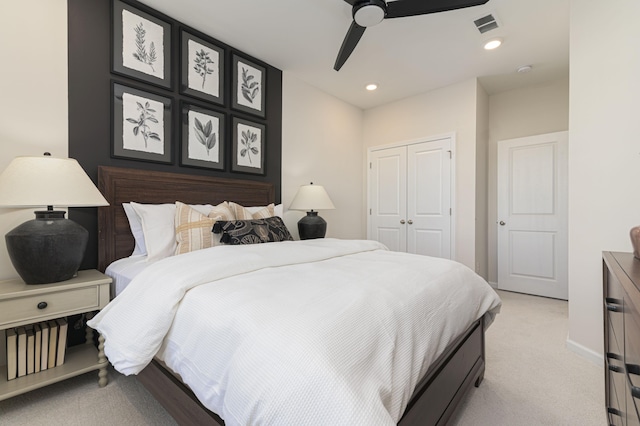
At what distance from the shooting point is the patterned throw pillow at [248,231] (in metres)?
2.14

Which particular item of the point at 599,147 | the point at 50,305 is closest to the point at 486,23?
the point at 599,147

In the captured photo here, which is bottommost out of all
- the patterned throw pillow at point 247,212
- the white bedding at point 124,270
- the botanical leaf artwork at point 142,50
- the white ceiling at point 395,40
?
the white bedding at point 124,270

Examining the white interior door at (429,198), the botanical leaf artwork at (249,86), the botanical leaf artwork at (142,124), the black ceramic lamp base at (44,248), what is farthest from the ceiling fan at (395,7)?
the black ceramic lamp base at (44,248)

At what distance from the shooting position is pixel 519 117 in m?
3.92

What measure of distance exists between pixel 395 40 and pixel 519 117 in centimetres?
233

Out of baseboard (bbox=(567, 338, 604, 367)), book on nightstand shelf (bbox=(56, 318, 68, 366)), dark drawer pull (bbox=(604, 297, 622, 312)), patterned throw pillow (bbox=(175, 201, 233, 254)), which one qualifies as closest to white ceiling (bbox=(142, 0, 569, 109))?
patterned throw pillow (bbox=(175, 201, 233, 254))

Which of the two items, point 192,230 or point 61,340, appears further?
point 192,230

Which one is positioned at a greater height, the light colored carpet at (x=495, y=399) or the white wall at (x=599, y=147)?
the white wall at (x=599, y=147)

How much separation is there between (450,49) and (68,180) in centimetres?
339

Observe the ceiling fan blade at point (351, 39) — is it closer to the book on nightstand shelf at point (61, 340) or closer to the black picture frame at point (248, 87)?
the black picture frame at point (248, 87)

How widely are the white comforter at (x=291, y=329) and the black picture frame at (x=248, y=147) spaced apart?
162cm

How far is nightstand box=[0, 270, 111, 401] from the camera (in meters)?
1.48

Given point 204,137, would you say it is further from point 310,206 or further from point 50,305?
point 50,305

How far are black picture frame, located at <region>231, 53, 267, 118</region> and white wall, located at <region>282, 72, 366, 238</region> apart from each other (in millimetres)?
346
